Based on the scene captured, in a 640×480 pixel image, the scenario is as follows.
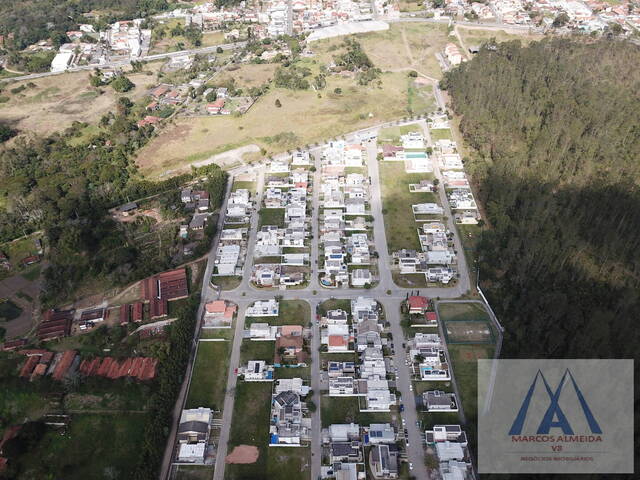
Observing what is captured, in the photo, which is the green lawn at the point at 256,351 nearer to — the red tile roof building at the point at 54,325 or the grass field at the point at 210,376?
the grass field at the point at 210,376

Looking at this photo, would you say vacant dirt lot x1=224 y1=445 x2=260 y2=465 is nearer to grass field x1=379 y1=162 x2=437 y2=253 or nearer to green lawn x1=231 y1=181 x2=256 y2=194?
grass field x1=379 y1=162 x2=437 y2=253

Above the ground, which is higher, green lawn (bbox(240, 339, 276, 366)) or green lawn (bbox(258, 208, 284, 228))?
green lawn (bbox(258, 208, 284, 228))

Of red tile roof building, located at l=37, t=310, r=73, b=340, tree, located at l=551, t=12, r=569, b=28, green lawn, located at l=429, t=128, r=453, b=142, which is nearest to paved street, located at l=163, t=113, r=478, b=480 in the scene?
green lawn, located at l=429, t=128, r=453, b=142

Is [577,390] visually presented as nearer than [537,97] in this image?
Yes

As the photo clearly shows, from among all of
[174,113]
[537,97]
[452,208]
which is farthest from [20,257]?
[537,97]

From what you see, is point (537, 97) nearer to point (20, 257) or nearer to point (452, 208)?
point (452, 208)

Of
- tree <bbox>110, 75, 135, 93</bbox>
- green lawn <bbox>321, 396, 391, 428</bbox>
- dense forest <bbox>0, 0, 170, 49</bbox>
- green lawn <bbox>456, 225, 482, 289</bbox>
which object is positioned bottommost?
green lawn <bbox>321, 396, 391, 428</bbox>

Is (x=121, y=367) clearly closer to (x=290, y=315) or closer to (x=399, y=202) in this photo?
(x=290, y=315)
